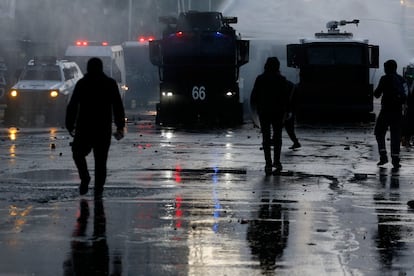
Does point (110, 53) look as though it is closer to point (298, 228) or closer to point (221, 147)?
point (221, 147)

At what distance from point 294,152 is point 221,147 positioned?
1684mm

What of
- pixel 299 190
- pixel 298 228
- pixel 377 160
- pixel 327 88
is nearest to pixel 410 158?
pixel 377 160

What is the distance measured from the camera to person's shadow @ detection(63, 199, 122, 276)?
29.4 ft

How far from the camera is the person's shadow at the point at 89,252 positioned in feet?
29.4

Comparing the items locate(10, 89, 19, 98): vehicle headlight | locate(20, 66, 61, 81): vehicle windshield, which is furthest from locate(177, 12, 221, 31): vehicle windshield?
locate(10, 89, 19, 98): vehicle headlight

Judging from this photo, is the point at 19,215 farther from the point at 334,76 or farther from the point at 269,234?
the point at 334,76

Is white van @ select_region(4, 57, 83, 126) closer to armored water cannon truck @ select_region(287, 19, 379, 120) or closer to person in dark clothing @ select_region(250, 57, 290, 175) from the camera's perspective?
armored water cannon truck @ select_region(287, 19, 379, 120)

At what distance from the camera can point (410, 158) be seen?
67.0ft

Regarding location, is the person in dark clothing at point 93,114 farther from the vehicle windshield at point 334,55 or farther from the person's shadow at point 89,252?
the vehicle windshield at point 334,55

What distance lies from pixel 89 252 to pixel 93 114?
168 inches

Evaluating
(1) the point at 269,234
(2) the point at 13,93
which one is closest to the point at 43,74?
(2) the point at 13,93

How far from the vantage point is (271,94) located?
17.4 metres

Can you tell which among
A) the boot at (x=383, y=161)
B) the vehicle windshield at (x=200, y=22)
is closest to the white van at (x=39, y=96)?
the vehicle windshield at (x=200, y=22)

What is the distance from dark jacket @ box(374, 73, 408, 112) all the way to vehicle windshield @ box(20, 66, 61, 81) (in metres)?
17.8
